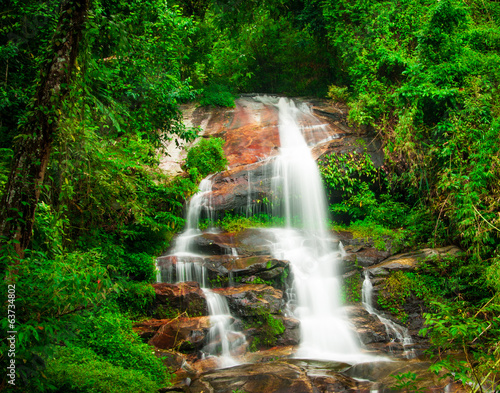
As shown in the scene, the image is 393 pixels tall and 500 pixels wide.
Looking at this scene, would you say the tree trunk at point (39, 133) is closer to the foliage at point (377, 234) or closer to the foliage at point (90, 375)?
the foliage at point (90, 375)

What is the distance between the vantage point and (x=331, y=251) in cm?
1007

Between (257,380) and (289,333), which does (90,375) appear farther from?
(289,333)

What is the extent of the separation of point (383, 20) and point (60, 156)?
11876 millimetres

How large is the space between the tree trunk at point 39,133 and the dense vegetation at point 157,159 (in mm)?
47

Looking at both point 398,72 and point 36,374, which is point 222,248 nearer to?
point 36,374

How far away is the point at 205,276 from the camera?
8828 millimetres

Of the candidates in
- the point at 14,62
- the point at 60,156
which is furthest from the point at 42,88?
the point at 14,62

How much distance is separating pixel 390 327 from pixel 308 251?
106 inches

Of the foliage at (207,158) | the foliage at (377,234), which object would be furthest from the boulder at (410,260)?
the foliage at (207,158)

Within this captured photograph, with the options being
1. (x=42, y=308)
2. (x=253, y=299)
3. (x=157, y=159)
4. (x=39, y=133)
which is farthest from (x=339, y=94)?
(x=42, y=308)

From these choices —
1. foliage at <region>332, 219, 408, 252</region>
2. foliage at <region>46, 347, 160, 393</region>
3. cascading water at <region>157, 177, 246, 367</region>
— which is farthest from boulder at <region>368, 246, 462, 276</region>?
foliage at <region>46, 347, 160, 393</region>

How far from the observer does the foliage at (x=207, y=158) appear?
12.6 meters

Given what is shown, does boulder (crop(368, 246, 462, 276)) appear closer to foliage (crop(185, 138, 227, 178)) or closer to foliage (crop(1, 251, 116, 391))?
foliage (crop(185, 138, 227, 178))

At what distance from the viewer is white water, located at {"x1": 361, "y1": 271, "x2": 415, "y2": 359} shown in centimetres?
760
